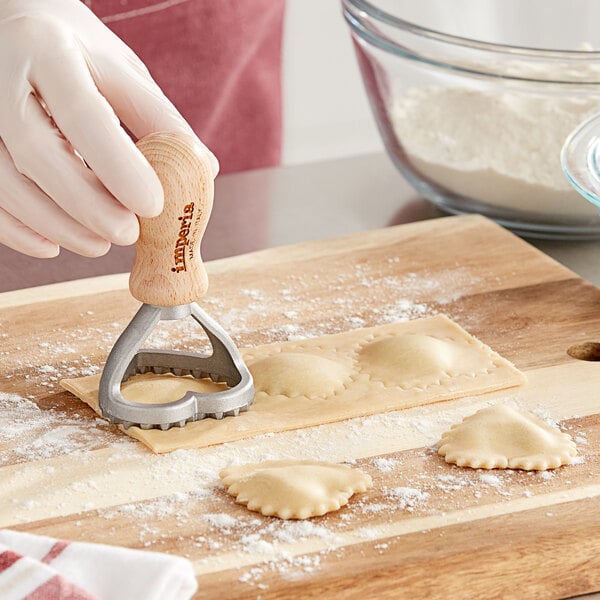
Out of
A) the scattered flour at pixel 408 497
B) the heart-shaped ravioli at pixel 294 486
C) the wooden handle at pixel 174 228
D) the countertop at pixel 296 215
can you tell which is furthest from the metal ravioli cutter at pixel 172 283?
the countertop at pixel 296 215

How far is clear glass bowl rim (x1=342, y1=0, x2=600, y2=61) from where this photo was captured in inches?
63.8

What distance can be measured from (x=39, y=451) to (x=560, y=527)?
513mm

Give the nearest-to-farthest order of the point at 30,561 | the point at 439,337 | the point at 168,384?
the point at 30,561
the point at 168,384
the point at 439,337

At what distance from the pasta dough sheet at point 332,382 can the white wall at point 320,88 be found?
2.58m

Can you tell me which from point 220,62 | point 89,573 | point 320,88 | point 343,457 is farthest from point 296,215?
point 320,88

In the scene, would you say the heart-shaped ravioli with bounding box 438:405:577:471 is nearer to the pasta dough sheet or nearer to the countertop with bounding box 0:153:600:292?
the pasta dough sheet

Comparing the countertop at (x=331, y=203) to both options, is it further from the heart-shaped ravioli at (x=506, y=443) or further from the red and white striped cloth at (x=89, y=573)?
the red and white striped cloth at (x=89, y=573)

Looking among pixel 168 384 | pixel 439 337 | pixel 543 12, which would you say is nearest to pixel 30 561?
pixel 168 384

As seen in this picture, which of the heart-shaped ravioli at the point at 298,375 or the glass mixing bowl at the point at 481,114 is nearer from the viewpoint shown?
the heart-shaped ravioli at the point at 298,375

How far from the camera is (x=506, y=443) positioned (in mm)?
1202

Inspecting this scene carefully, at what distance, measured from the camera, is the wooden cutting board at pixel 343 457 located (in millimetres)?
1030

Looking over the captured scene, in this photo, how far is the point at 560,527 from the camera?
A: 3.50 feet

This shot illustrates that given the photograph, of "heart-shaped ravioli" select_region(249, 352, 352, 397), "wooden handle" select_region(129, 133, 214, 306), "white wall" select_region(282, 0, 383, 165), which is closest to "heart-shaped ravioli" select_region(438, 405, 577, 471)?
"heart-shaped ravioli" select_region(249, 352, 352, 397)

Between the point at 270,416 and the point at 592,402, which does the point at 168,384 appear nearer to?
the point at 270,416
